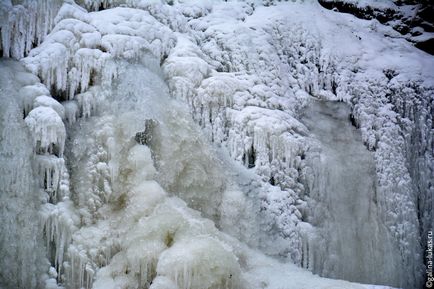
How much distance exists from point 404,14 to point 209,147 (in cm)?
511

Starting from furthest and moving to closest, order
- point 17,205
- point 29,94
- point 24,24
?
1. point 24,24
2. point 29,94
3. point 17,205

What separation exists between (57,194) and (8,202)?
0.53 metres

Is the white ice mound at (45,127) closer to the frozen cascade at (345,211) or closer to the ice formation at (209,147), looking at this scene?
the ice formation at (209,147)

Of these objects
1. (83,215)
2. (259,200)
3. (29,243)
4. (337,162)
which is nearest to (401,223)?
(337,162)

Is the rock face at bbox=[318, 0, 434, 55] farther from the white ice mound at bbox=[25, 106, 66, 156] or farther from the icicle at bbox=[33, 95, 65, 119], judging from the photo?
the white ice mound at bbox=[25, 106, 66, 156]

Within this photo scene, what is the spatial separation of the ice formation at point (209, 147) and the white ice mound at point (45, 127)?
16mm

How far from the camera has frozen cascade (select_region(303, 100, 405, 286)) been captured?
6.41m

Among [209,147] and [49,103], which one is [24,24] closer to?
[49,103]

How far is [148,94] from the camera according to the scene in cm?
593

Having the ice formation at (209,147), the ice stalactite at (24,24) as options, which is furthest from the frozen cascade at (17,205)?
the ice stalactite at (24,24)

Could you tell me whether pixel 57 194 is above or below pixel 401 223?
above

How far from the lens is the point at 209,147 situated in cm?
616

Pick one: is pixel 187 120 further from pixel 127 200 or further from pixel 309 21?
pixel 309 21

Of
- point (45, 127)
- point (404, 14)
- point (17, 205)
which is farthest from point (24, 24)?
point (404, 14)
